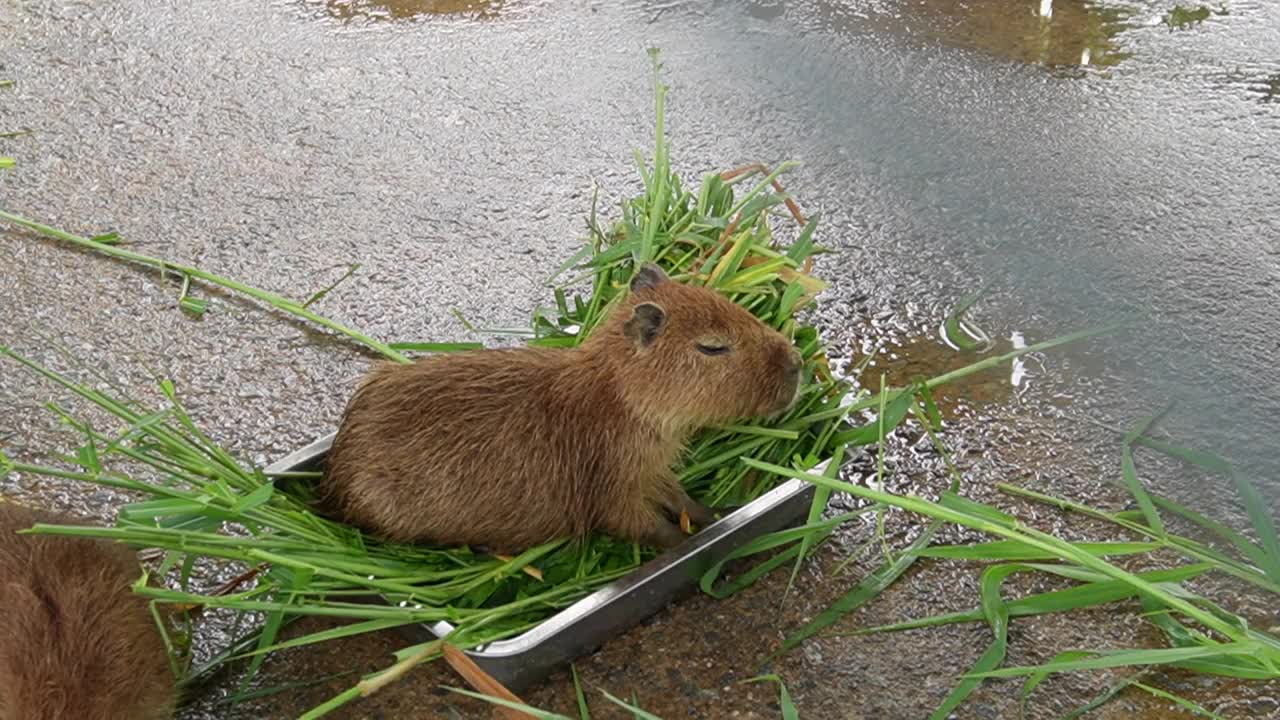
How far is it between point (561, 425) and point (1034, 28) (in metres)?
2.22

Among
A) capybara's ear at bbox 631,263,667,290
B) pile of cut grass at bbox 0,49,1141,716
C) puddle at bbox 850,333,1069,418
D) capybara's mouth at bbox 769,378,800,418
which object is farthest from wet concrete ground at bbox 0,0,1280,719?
capybara's ear at bbox 631,263,667,290

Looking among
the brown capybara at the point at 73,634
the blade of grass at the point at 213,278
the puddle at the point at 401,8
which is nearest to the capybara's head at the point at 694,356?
the blade of grass at the point at 213,278

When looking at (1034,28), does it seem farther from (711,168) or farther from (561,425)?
(561,425)

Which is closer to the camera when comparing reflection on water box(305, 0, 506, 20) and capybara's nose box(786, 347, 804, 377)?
capybara's nose box(786, 347, 804, 377)

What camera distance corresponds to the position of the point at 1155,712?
2.19 metres

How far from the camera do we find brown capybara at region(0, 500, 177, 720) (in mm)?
1956

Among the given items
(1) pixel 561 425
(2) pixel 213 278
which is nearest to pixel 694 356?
(1) pixel 561 425

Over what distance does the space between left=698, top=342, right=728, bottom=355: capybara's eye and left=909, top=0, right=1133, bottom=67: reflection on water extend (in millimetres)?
1667

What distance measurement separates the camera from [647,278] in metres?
2.58

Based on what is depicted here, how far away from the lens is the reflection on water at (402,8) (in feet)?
15.6

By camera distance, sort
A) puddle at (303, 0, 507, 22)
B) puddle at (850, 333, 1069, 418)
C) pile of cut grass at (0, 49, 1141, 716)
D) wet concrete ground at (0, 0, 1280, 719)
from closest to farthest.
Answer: pile of cut grass at (0, 49, 1141, 716), wet concrete ground at (0, 0, 1280, 719), puddle at (850, 333, 1069, 418), puddle at (303, 0, 507, 22)

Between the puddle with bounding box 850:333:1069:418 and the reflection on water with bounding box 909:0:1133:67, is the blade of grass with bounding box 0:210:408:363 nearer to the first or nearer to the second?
the puddle with bounding box 850:333:1069:418

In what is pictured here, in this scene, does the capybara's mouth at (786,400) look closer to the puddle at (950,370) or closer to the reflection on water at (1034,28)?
the puddle at (950,370)

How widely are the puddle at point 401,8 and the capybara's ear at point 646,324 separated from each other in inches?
101
